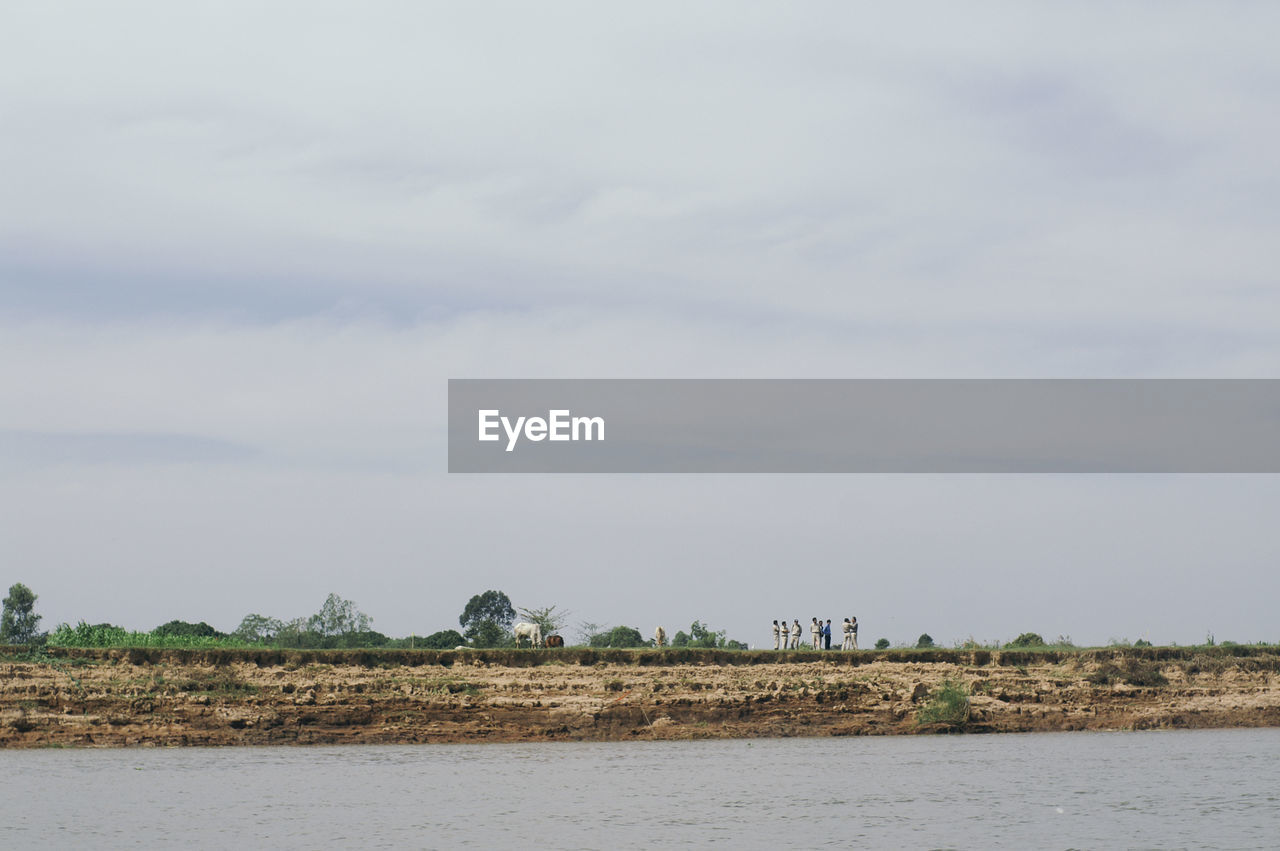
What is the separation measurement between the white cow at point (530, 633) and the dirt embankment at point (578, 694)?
18.6 ft

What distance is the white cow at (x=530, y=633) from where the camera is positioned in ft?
170

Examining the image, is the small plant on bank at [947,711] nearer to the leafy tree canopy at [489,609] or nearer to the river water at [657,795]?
the river water at [657,795]

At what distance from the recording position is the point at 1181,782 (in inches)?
1220

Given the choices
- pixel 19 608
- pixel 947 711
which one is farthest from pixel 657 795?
pixel 19 608

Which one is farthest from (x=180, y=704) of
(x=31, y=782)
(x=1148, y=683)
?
(x=1148, y=683)

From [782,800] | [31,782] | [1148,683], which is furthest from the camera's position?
[1148,683]

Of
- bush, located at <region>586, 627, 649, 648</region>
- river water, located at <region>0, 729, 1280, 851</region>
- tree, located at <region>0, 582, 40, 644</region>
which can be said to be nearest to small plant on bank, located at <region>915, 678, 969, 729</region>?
river water, located at <region>0, 729, 1280, 851</region>

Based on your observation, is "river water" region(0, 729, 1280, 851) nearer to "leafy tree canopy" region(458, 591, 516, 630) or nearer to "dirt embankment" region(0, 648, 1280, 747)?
"dirt embankment" region(0, 648, 1280, 747)

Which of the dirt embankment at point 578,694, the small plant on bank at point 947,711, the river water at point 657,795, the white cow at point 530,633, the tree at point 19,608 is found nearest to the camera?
the river water at point 657,795

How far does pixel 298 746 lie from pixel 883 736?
18.9 metres

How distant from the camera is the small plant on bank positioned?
42469 mm

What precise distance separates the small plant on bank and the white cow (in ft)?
52.8

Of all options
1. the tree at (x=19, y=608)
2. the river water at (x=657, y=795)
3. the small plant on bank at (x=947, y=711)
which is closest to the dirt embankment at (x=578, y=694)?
the small plant on bank at (x=947, y=711)

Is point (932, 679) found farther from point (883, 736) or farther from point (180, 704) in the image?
point (180, 704)
